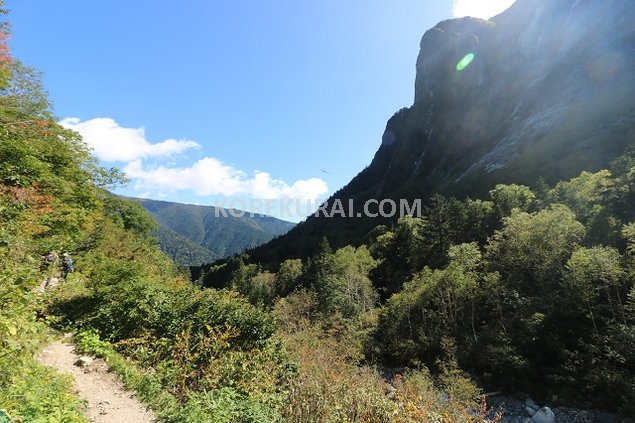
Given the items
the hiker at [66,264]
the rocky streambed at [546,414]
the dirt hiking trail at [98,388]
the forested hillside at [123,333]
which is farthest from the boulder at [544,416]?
the hiker at [66,264]

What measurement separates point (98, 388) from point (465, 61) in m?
143

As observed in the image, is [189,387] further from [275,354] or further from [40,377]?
[40,377]

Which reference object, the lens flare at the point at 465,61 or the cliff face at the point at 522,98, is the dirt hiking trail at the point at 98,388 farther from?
the lens flare at the point at 465,61

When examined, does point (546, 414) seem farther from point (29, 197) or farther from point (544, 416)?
point (29, 197)

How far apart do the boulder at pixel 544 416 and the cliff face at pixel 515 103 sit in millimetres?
53422

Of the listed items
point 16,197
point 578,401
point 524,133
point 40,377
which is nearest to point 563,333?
point 578,401

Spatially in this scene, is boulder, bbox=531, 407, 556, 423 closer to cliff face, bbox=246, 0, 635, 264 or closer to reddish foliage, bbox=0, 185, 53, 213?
reddish foliage, bbox=0, 185, 53, 213

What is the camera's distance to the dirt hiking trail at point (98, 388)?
654 centimetres

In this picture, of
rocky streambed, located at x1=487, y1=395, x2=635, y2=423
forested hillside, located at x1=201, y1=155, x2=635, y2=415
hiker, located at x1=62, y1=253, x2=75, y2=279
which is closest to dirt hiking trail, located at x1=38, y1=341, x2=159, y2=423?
hiker, located at x1=62, y1=253, x2=75, y2=279

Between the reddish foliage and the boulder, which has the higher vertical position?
the reddish foliage

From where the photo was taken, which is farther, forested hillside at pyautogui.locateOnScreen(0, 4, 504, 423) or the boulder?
the boulder

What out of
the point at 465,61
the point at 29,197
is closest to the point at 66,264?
the point at 29,197

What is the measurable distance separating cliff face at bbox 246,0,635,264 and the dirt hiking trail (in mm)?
71543

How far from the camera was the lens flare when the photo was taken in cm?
12100
